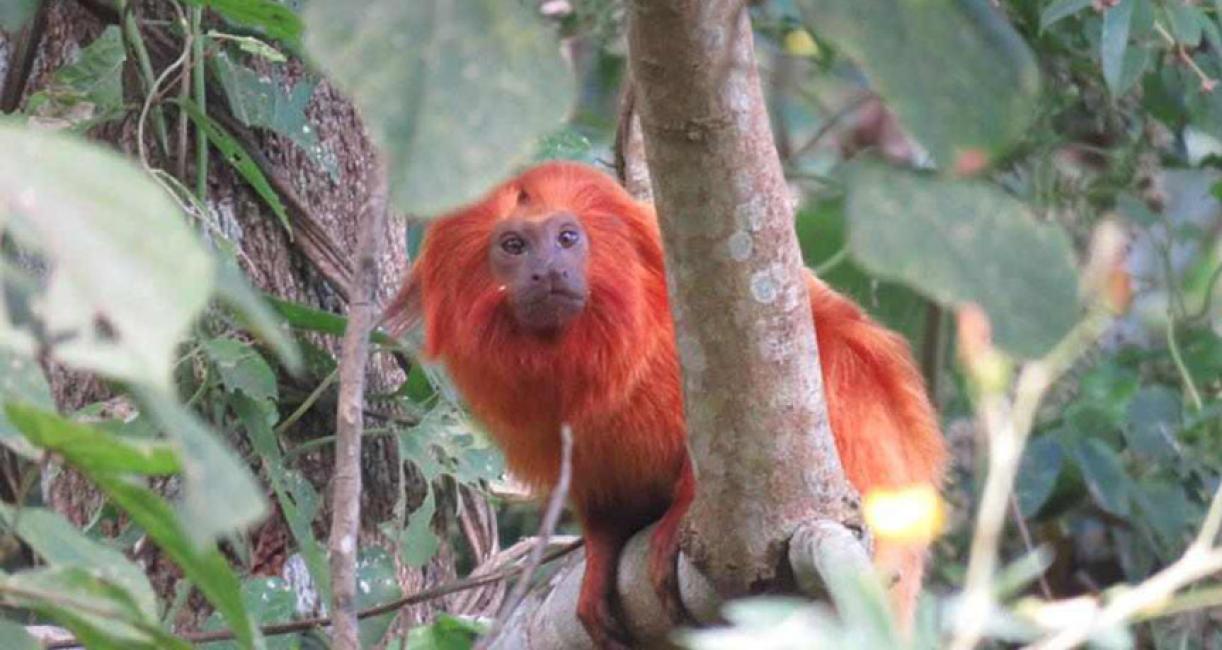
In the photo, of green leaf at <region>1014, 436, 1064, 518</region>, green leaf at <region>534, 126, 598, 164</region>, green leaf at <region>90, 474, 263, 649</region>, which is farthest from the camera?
green leaf at <region>1014, 436, 1064, 518</region>

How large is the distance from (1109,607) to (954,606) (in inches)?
4.2

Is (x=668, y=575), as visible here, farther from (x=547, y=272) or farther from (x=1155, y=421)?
(x=1155, y=421)

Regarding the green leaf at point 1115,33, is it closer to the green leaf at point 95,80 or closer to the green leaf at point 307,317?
the green leaf at point 307,317

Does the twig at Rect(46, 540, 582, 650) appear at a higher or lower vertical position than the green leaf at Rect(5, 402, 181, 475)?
lower

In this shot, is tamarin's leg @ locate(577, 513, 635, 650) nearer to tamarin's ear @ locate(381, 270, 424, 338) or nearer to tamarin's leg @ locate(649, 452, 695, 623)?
tamarin's leg @ locate(649, 452, 695, 623)

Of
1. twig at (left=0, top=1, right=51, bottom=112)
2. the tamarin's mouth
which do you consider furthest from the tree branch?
twig at (left=0, top=1, right=51, bottom=112)

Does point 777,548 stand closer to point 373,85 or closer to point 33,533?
point 33,533

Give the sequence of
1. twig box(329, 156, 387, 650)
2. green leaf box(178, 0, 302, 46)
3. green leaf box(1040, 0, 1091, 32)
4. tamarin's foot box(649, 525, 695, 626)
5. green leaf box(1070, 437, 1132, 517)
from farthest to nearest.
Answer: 1. green leaf box(1070, 437, 1132, 517)
2. green leaf box(1040, 0, 1091, 32)
3. green leaf box(178, 0, 302, 46)
4. tamarin's foot box(649, 525, 695, 626)
5. twig box(329, 156, 387, 650)

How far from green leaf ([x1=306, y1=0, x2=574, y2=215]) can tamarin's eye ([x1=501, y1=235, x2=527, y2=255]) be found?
2.22 m

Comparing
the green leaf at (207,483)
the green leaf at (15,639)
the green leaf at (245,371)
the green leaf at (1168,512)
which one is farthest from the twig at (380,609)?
the green leaf at (1168,512)

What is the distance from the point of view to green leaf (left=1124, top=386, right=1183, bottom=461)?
16.0ft

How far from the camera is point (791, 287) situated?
2.25 meters

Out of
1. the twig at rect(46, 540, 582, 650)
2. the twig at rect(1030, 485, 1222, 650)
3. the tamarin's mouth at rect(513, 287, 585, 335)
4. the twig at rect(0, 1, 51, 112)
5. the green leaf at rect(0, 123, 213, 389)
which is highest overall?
the green leaf at rect(0, 123, 213, 389)

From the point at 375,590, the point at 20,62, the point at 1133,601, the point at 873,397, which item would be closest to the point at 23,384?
the point at 1133,601
